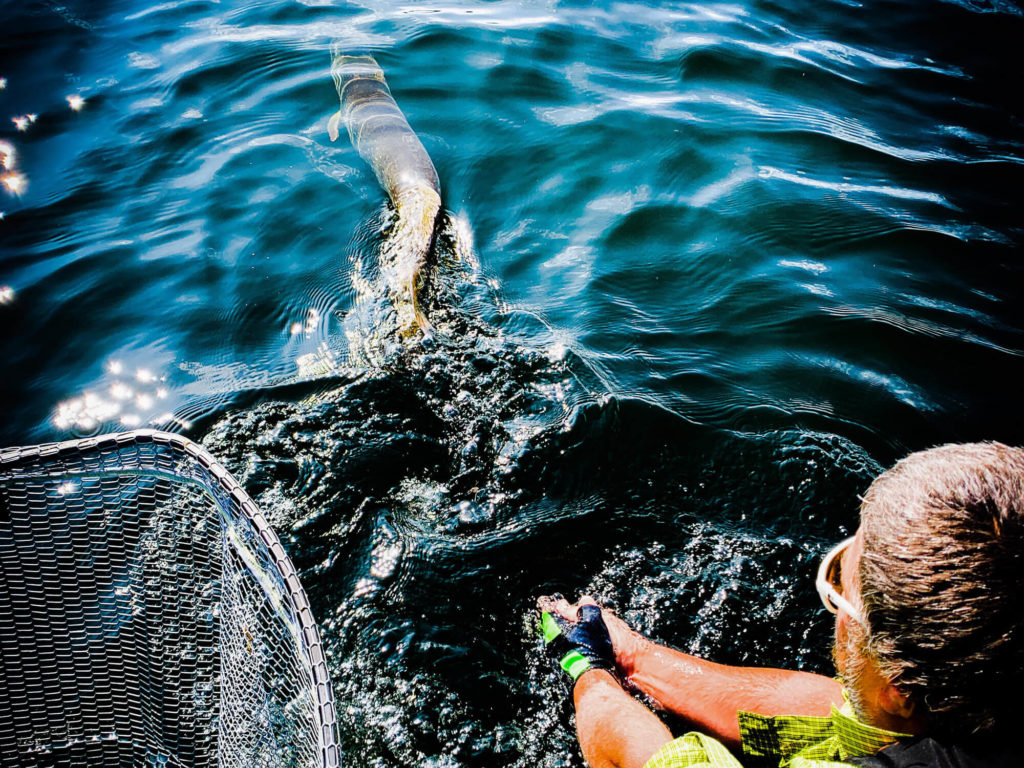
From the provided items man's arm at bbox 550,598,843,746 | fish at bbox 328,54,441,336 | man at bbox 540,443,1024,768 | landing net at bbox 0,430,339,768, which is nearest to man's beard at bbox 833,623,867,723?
man at bbox 540,443,1024,768

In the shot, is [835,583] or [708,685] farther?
[708,685]

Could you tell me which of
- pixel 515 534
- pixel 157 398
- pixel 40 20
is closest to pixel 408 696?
pixel 515 534

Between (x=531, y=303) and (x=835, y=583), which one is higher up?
(x=835, y=583)

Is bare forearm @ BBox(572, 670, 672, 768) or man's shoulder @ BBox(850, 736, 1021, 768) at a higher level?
man's shoulder @ BBox(850, 736, 1021, 768)

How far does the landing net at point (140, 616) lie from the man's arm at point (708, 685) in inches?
52.1

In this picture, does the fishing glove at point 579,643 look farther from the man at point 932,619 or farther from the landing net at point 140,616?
the landing net at point 140,616

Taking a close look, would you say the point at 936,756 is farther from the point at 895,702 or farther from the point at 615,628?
the point at 615,628

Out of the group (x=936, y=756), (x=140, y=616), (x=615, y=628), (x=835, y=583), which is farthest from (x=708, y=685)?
(x=140, y=616)

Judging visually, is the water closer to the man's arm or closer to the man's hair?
the man's arm

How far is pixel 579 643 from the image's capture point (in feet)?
8.42

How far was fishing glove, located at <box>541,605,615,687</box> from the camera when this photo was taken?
256 cm

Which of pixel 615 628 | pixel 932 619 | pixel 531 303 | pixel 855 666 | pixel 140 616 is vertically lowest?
pixel 615 628

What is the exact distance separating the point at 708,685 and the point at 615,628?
44 cm

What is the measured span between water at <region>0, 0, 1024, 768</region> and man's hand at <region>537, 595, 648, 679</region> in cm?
8
